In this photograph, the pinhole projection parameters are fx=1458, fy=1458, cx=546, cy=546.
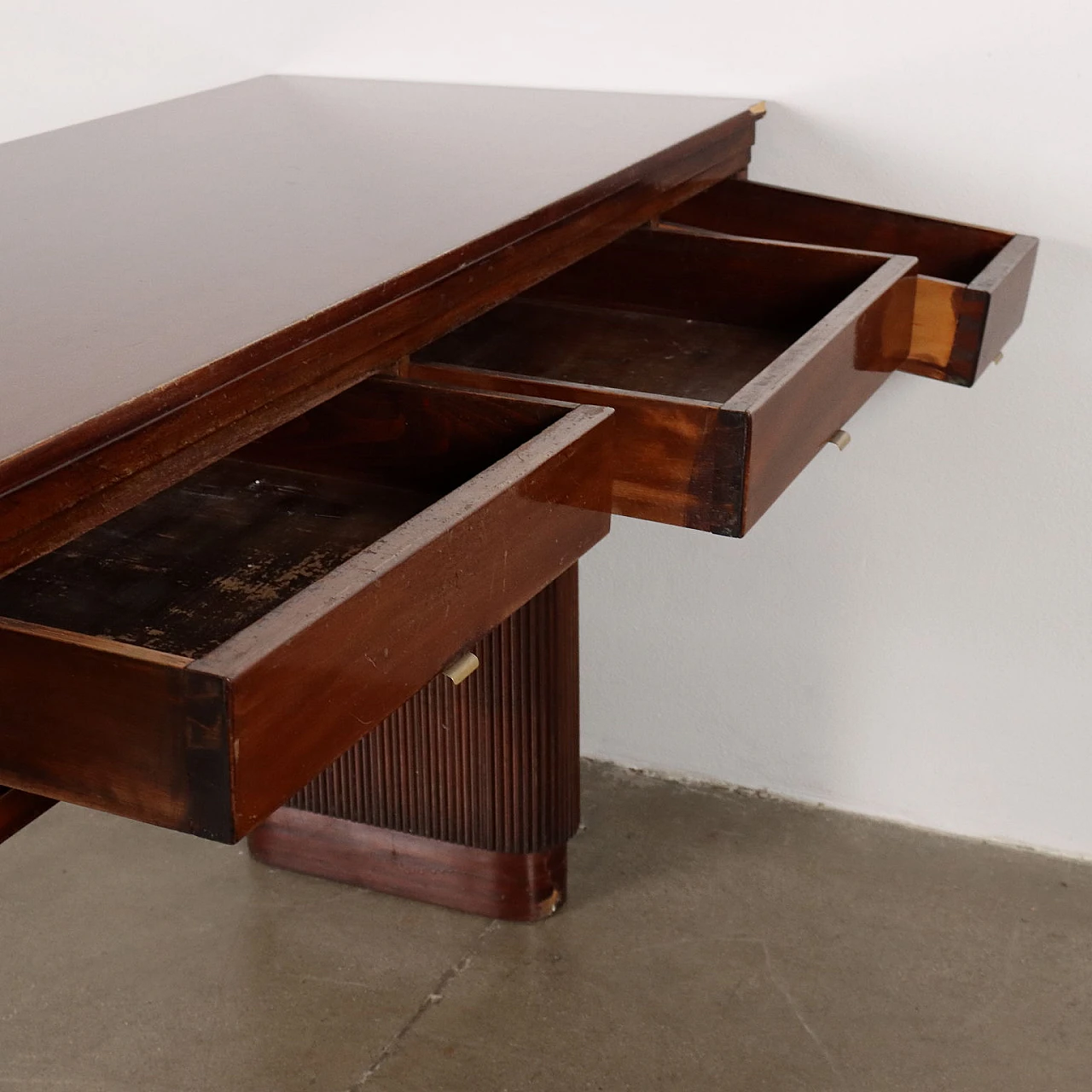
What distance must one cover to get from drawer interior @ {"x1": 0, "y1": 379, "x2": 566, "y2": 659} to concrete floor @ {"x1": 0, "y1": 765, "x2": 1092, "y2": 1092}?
72cm

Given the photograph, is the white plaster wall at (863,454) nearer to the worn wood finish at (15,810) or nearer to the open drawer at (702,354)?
the open drawer at (702,354)

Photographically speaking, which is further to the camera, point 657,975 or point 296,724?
point 657,975

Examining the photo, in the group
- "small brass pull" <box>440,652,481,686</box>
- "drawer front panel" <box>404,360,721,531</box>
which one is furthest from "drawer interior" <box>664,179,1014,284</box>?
"small brass pull" <box>440,652,481,686</box>

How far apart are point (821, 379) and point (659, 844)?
0.96 metres

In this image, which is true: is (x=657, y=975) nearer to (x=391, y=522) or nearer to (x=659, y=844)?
(x=659, y=844)

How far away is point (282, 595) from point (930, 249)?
1.00 m

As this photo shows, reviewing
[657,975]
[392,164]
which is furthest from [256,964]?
[392,164]

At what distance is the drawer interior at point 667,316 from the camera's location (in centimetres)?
154

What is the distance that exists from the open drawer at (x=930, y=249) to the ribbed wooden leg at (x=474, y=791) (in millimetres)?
496

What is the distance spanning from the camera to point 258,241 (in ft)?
4.02

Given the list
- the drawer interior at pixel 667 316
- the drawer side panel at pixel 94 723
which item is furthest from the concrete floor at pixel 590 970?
the drawer side panel at pixel 94 723

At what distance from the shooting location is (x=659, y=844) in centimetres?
206

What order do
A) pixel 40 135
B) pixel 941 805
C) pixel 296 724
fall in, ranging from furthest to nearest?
pixel 941 805
pixel 40 135
pixel 296 724

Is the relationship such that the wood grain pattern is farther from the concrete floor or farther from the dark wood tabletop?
the dark wood tabletop
